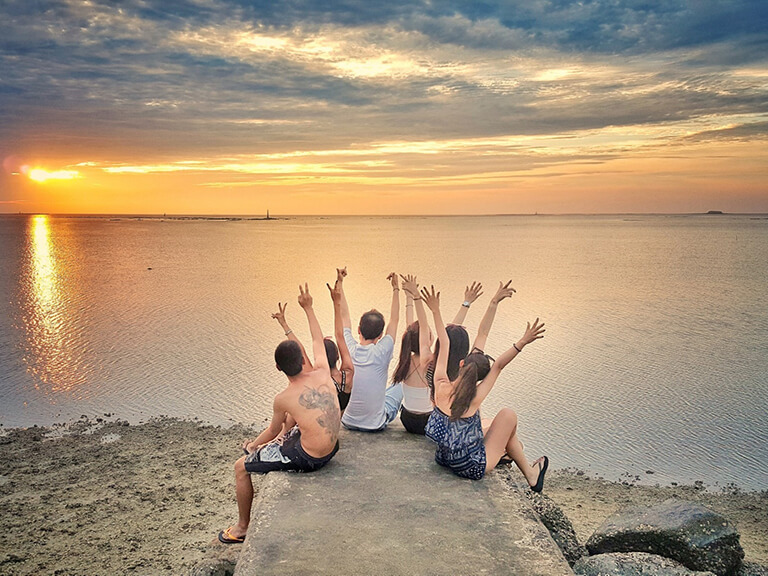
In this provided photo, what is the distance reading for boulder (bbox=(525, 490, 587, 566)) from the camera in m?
6.29

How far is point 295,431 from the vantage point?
6469 millimetres

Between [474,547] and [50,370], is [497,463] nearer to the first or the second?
[474,547]

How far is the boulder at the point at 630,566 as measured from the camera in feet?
18.0

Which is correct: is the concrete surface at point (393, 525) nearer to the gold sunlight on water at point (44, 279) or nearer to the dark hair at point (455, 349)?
the dark hair at point (455, 349)

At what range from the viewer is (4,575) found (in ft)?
21.4

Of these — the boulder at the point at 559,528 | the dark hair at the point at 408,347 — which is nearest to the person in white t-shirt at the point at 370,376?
the dark hair at the point at 408,347

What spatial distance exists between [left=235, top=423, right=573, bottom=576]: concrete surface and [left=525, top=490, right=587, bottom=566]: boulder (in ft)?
1.47

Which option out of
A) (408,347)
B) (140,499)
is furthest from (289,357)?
(140,499)

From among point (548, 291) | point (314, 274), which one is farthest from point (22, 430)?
point (314, 274)

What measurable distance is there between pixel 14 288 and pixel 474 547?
27990mm

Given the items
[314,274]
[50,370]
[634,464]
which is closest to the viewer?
[634,464]

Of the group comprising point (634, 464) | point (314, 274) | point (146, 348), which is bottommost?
point (314, 274)

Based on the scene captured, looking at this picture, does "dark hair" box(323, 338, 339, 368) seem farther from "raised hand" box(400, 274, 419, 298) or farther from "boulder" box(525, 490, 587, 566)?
"boulder" box(525, 490, 587, 566)

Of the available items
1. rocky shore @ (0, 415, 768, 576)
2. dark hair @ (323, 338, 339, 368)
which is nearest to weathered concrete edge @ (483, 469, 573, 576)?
rocky shore @ (0, 415, 768, 576)
